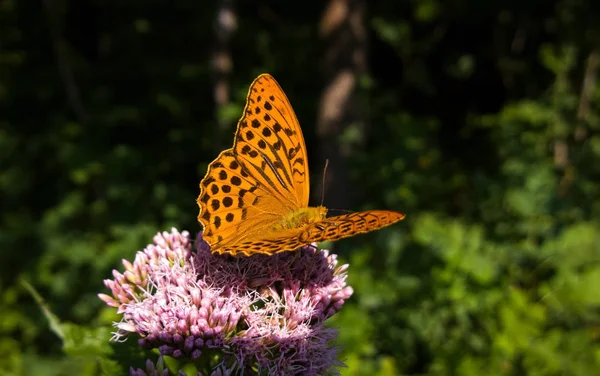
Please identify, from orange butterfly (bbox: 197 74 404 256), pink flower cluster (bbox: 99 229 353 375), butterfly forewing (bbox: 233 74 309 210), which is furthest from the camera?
butterfly forewing (bbox: 233 74 309 210)

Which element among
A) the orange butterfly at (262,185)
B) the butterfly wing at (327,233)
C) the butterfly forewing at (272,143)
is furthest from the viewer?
the butterfly forewing at (272,143)

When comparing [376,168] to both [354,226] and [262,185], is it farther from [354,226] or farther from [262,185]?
[354,226]

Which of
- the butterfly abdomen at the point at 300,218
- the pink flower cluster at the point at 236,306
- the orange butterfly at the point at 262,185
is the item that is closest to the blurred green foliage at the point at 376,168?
the pink flower cluster at the point at 236,306

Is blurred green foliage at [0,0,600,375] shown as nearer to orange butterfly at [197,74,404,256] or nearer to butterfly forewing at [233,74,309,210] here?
orange butterfly at [197,74,404,256]

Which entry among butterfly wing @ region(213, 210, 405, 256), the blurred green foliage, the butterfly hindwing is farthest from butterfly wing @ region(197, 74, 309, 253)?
the blurred green foliage

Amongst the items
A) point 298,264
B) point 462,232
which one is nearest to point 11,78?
point 462,232

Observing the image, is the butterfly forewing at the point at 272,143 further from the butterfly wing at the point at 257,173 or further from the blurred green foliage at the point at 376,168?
the blurred green foliage at the point at 376,168

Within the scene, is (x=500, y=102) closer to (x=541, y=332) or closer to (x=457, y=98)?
(x=457, y=98)
